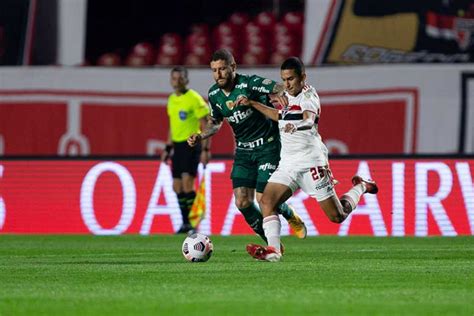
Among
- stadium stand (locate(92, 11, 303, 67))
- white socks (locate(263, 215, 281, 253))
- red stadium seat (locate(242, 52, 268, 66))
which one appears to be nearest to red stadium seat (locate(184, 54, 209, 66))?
stadium stand (locate(92, 11, 303, 67))

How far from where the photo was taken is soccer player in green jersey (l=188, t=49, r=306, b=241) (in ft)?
37.3

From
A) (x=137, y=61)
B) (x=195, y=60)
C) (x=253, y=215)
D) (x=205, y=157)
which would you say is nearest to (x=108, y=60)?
(x=137, y=61)

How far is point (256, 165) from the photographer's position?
11758 mm

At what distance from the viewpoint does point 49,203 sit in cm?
1741

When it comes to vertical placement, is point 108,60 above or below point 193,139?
above

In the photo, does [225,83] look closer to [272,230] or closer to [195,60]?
[272,230]

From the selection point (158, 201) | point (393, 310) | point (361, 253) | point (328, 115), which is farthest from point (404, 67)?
point (393, 310)

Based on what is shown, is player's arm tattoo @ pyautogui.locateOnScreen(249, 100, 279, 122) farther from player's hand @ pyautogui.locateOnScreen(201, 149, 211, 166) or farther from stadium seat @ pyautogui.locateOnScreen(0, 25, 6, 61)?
stadium seat @ pyautogui.locateOnScreen(0, 25, 6, 61)

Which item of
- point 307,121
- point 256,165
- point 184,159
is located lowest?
point 184,159

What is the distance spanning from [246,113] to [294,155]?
0.90m

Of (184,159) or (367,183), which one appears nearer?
(367,183)

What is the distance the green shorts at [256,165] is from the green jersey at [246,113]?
0.06 m

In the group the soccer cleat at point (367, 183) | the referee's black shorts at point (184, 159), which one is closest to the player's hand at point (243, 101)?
the soccer cleat at point (367, 183)

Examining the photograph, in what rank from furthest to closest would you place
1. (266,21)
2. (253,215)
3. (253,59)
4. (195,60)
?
(266,21) < (195,60) < (253,59) < (253,215)
